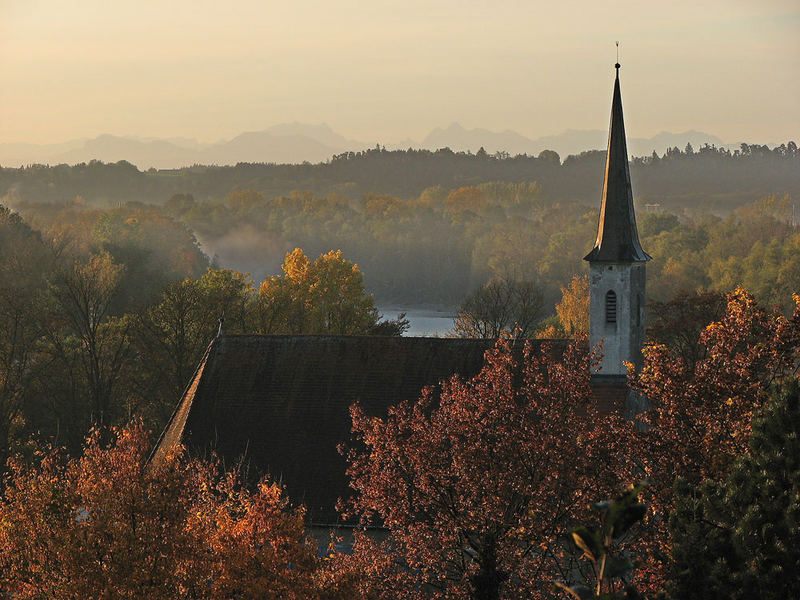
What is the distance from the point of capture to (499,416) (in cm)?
2427

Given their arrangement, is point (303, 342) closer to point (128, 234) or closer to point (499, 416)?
point (499, 416)

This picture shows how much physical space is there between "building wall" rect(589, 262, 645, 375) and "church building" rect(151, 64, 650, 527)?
0.10ft

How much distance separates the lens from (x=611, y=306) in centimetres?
3581

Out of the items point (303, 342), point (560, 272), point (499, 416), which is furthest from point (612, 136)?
point (560, 272)

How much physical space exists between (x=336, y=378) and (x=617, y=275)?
9238 mm

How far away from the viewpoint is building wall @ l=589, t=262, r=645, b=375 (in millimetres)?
35562

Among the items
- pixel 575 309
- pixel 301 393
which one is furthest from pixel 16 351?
pixel 575 309

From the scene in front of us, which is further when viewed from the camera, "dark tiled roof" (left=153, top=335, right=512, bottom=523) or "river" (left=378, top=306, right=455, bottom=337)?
"river" (left=378, top=306, right=455, bottom=337)

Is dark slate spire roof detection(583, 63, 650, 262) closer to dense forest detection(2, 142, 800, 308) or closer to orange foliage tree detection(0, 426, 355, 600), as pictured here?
orange foliage tree detection(0, 426, 355, 600)

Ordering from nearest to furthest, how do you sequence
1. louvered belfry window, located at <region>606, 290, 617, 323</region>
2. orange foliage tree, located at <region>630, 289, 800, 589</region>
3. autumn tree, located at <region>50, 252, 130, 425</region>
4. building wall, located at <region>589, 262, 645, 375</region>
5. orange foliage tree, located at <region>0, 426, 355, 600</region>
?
orange foliage tree, located at <region>0, 426, 355, 600</region>
orange foliage tree, located at <region>630, 289, 800, 589</region>
building wall, located at <region>589, 262, 645, 375</region>
louvered belfry window, located at <region>606, 290, 617, 323</region>
autumn tree, located at <region>50, 252, 130, 425</region>

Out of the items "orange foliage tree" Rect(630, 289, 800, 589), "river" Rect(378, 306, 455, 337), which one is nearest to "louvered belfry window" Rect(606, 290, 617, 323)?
"orange foliage tree" Rect(630, 289, 800, 589)

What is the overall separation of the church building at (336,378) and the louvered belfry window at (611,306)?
3cm

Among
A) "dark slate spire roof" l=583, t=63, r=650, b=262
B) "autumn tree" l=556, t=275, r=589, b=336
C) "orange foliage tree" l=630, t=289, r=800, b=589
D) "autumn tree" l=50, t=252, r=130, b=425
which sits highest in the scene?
"dark slate spire roof" l=583, t=63, r=650, b=262

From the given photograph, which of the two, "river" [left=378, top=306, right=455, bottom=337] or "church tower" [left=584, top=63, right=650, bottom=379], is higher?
"church tower" [left=584, top=63, right=650, bottom=379]
